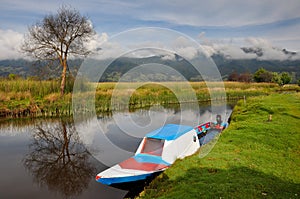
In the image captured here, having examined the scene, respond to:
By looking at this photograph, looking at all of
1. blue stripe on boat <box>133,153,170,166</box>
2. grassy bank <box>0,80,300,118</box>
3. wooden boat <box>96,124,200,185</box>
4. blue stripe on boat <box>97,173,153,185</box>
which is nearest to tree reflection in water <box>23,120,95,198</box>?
blue stripe on boat <box>97,173,153,185</box>

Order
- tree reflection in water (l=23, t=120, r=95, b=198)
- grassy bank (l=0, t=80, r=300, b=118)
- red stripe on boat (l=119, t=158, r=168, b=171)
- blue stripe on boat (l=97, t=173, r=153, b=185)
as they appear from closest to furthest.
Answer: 1. blue stripe on boat (l=97, t=173, r=153, b=185)
2. red stripe on boat (l=119, t=158, r=168, b=171)
3. tree reflection in water (l=23, t=120, r=95, b=198)
4. grassy bank (l=0, t=80, r=300, b=118)

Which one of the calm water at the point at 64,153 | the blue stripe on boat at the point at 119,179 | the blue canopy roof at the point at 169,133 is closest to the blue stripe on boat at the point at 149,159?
the blue canopy roof at the point at 169,133

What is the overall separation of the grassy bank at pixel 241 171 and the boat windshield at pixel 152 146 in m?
1.00

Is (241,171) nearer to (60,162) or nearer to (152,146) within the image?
(152,146)

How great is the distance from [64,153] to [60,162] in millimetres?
1204

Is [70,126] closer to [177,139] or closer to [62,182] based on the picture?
[62,182]

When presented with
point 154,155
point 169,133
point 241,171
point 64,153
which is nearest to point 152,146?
point 154,155

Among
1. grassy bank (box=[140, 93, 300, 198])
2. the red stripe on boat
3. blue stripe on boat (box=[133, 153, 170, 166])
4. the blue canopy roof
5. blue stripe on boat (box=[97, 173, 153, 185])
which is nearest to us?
grassy bank (box=[140, 93, 300, 198])

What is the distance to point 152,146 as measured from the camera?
8758 millimetres

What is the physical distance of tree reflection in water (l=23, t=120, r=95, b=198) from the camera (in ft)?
27.2

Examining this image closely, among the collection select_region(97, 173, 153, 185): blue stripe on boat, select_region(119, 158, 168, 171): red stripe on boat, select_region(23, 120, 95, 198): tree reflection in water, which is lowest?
select_region(23, 120, 95, 198): tree reflection in water

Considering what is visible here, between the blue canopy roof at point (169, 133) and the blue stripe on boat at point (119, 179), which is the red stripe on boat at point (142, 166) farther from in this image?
the blue canopy roof at point (169, 133)

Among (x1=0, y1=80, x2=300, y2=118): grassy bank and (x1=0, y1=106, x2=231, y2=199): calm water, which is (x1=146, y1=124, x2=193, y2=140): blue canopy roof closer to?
(x1=0, y1=106, x2=231, y2=199): calm water

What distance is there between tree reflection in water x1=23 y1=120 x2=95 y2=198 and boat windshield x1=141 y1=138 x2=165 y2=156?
231 centimetres
